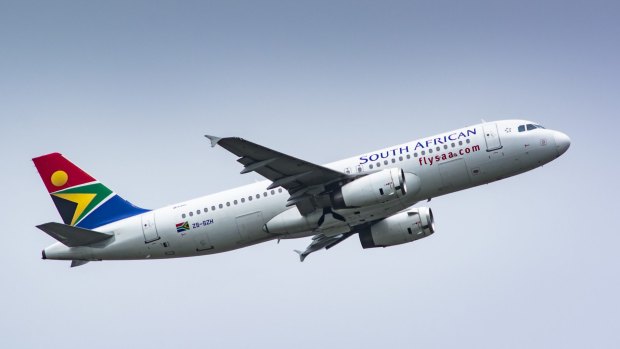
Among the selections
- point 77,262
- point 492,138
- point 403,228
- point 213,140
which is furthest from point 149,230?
point 492,138

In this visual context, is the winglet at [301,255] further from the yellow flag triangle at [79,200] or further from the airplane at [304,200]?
the yellow flag triangle at [79,200]

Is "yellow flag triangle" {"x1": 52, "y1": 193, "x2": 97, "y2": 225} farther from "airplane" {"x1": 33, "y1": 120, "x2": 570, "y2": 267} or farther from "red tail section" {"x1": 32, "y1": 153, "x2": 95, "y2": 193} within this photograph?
"red tail section" {"x1": 32, "y1": 153, "x2": 95, "y2": 193}

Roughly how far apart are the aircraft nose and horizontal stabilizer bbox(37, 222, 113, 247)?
2849cm

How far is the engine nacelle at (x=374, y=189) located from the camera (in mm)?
52656

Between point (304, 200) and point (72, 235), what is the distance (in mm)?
14817

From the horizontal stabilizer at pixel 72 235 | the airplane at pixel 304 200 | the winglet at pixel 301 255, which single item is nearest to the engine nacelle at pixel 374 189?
the airplane at pixel 304 200

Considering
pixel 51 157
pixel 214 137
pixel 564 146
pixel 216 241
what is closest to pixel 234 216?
pixel 216 241

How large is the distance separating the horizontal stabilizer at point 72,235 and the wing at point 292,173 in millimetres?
11929

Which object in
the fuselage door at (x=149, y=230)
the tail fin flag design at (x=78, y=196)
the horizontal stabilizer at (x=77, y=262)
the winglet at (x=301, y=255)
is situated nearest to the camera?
the fuselage door at (x=149, y=230)

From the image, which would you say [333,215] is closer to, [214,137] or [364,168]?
[364,168]

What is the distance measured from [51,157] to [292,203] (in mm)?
17620

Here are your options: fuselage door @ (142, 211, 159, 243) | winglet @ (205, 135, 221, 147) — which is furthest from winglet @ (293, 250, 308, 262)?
winglet @ (205, 135, 221, 147)

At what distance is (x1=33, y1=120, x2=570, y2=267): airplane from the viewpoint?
5400 cm

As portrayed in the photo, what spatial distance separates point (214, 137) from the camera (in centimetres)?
4806
